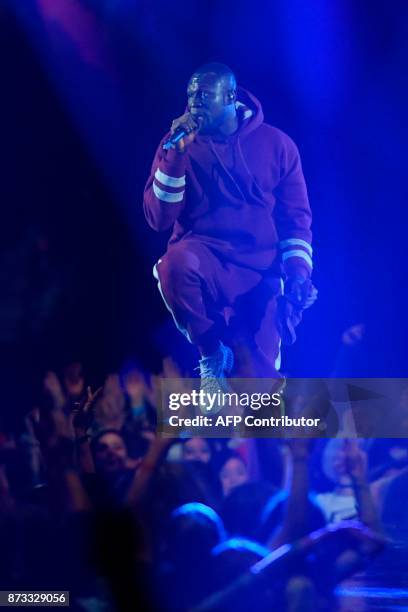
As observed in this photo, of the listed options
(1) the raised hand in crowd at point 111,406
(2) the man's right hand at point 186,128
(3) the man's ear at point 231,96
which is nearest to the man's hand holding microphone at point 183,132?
(2) the man's right hand at point 186,128

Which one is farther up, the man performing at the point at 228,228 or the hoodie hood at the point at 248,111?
the hoodie hood at the point at 248,111

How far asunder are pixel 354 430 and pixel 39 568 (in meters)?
1.10

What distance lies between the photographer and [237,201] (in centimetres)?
292

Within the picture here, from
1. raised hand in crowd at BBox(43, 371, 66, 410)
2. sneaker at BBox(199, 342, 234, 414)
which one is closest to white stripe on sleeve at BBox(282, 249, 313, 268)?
sneaker at BBox(199, 342, 234, 414)

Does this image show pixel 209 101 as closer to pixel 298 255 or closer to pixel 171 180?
pixel 171 180

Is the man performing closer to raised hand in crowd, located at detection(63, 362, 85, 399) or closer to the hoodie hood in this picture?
the hoodie hood

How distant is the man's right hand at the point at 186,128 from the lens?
2904mm

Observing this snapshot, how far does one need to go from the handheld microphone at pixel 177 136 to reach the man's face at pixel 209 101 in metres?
0.01

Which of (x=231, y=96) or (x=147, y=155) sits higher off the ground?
(x=231, y=96)

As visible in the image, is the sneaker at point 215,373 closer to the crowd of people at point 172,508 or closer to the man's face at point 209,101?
the crowd of people at point 172,508

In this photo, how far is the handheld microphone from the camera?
290cm

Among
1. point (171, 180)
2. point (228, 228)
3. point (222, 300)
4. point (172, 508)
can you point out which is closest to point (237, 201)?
point (228, 228)

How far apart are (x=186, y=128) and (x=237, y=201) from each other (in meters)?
0.30

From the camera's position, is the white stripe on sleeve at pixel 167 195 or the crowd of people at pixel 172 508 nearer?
the crowd of people at pixel 172 508
